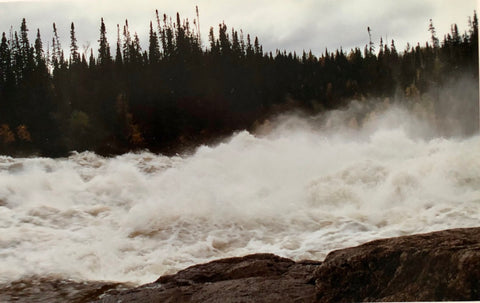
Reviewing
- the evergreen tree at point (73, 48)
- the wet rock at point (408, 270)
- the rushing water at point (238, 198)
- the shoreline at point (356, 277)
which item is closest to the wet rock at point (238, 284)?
the shoreline at point (356, 277)

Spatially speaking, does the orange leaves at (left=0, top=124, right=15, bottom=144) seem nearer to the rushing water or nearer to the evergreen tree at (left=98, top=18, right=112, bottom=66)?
the rushing water

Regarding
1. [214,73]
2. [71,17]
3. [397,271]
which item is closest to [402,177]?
[397,271]

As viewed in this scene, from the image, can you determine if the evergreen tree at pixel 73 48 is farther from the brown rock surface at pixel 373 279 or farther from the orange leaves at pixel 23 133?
the brown rock surface at pixel 373 279

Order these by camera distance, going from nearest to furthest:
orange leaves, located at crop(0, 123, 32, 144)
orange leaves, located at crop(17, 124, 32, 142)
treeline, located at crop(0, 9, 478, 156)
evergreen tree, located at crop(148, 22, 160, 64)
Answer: treeline, located at crop(0, 9, 478, 156)
orange leaves, located at crop(0, 123, 32, 144)
orange leaves, located at crop(17, 124, 32, 142)
evergreen tree, located at crop(148, 22, 160, 64)

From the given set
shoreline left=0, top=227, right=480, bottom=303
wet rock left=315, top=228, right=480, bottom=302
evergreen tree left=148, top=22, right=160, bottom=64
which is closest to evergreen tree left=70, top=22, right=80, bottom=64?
evergreen tree left=148, top=22, right=160, bottom=64

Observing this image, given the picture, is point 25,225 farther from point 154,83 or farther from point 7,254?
point 154,83

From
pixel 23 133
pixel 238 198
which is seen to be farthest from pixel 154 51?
pixel 238 198

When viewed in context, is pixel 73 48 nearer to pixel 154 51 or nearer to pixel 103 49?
pixel 103 49
